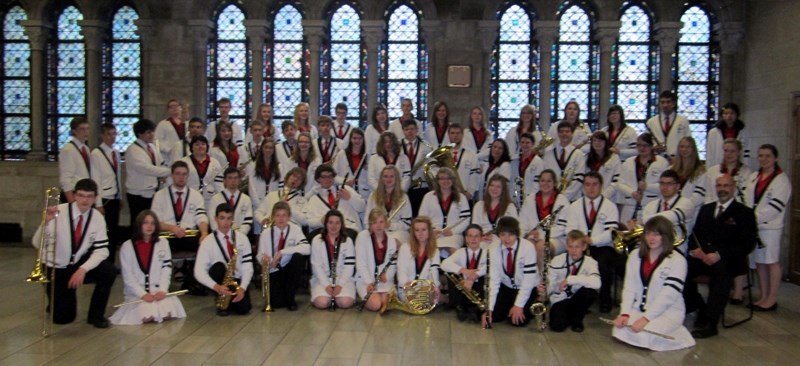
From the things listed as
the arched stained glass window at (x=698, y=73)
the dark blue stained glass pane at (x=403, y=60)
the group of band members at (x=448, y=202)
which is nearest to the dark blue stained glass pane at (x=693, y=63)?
the arched stained glass window at (x=698, y=73)

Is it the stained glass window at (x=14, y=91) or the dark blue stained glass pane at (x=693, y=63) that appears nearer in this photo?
the dark blue stained glass pane at (x=693, y=63)

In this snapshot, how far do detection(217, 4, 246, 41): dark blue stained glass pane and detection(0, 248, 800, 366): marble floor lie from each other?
6.38 m

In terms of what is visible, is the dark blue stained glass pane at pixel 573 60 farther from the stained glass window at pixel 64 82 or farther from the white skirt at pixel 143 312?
the stained glass window at pixel 64 82

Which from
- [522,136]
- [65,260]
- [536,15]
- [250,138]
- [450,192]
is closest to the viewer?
[65,260]

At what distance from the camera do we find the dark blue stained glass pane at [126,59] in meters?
12.9

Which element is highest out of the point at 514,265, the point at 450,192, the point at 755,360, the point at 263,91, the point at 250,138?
the point at 263,91

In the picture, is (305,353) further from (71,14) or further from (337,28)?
(71,14)

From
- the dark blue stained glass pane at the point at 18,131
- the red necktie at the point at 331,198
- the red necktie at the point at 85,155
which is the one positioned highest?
the dark blue stained glass pane at the point at 18,131

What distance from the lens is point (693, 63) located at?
40.9 ft

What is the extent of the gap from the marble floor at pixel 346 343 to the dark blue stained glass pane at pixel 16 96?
20.6 feet

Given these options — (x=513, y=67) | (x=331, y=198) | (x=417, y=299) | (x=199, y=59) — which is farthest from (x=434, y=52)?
(x=417, y=299)

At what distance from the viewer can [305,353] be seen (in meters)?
6.07

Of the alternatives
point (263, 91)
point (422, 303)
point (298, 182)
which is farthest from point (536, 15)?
point (422, 303)

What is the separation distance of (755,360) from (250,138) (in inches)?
257
